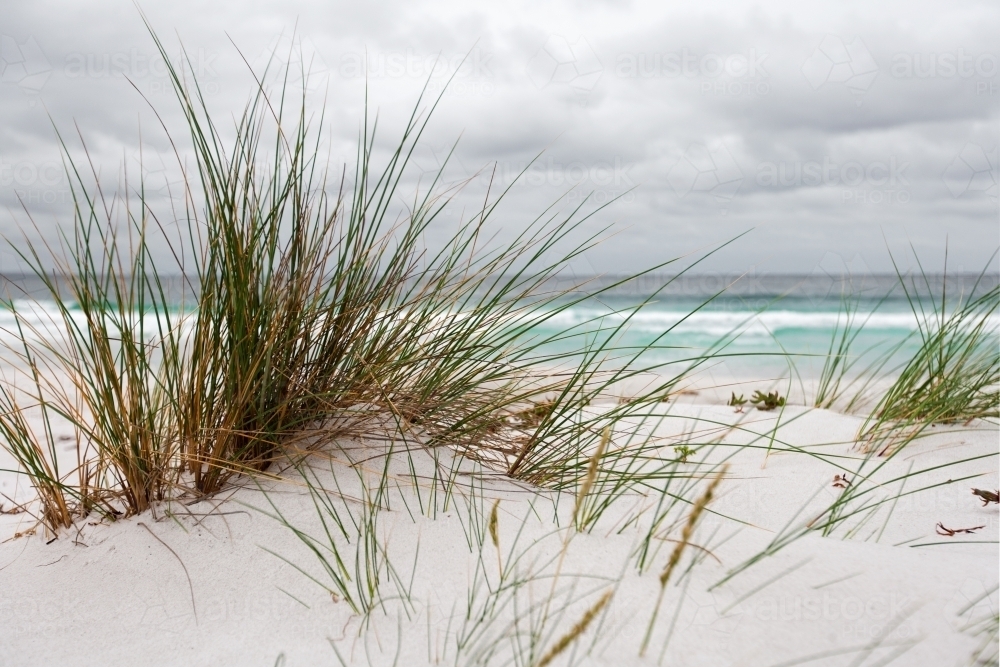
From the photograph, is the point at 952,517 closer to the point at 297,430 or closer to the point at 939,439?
the point at 939,439

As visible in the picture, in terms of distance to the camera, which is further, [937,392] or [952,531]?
[937,392]

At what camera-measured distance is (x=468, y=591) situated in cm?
146

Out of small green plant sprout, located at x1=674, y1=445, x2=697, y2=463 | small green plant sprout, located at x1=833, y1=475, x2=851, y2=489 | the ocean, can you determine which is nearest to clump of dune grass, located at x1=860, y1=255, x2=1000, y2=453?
small green plant sprout, located at x1=833, y1=475, x2=851, y2=489

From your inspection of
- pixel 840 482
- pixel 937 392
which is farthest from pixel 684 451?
pixel 937 392

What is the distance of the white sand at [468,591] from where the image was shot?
53.8 inches

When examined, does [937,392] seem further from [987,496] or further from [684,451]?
[684,451]

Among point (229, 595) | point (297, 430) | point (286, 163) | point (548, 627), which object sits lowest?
point (229, 595)

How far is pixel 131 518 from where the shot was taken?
1.96 m

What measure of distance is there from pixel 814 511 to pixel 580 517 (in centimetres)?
88

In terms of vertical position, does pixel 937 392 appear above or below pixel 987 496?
above

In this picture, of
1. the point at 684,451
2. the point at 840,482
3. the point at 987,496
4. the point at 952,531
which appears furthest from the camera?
the point at 840,482

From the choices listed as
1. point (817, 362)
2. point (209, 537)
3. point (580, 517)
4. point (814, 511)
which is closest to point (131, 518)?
point (209, 537)

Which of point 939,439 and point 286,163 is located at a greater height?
point 286,163

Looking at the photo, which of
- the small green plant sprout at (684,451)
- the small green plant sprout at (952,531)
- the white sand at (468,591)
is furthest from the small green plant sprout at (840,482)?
the small green plant sprout at (684,451)
